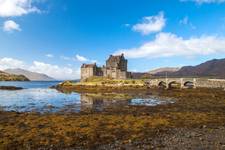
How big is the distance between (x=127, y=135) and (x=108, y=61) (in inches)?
5011

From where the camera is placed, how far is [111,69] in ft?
466

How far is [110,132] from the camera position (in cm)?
2278

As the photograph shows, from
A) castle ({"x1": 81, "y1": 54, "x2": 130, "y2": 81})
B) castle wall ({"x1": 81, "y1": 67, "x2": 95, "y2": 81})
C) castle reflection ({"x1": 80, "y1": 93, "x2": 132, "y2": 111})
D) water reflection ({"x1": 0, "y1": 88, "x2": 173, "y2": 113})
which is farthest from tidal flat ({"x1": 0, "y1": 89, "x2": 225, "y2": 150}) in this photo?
castle wall ({"x1": 81, "y1": 67, "x2": 95, "y2": 81})

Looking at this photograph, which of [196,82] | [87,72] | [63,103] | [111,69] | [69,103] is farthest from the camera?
[87,72]

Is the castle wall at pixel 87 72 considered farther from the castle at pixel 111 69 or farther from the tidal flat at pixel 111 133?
the tidal flat at pixel 111 133

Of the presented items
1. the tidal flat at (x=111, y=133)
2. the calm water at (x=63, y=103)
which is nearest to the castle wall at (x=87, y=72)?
the calm water at (x=63, y=103)

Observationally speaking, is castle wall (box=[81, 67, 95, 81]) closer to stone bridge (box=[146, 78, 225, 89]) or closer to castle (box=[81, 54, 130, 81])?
castle (box=[81, 54, 130, 81])

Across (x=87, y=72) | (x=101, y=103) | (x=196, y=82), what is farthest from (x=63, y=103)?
(x=87, y=72)

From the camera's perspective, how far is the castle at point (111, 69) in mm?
140250

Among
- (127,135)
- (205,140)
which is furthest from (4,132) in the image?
(205,140)

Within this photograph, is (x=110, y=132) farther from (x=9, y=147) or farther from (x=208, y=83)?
(x=208, y=83)

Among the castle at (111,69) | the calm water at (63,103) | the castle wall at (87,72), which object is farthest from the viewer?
the castle wall at (87,72)

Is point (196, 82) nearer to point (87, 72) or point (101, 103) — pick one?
point (101, 103)

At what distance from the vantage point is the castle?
14025 cm
